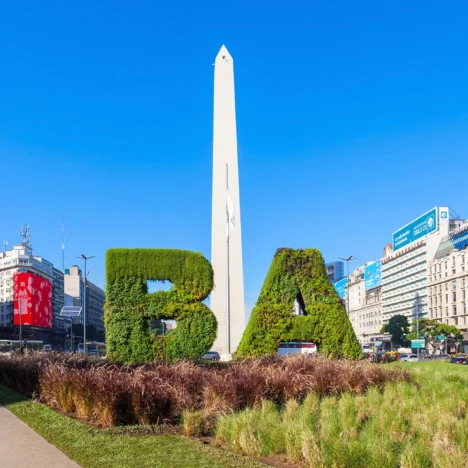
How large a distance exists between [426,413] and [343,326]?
11921mm

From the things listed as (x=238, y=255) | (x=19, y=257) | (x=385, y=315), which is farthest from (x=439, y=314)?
(x=19, y=257)

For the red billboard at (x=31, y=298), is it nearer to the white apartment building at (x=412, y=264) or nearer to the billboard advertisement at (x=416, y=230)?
the white apartment building at (x=412, y=264)

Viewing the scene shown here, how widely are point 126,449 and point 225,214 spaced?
1245 inches

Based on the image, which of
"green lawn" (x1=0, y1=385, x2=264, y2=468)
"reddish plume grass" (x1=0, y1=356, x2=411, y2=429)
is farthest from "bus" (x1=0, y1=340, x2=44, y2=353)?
"green lawn" (x1=0, y1=385, x2=264, y2=468)

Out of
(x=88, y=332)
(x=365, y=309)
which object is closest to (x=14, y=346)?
(x=88, y=332)

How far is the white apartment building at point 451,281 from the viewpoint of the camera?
10581cm

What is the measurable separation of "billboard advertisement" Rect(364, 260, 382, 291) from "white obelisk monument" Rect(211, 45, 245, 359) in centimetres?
13702

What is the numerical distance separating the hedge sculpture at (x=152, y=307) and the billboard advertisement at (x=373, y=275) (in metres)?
155

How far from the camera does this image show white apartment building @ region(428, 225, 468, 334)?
4166 inches

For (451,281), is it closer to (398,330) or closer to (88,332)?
(398,330)

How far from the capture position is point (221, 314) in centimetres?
3969

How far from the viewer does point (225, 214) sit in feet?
131

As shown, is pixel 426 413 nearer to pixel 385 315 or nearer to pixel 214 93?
pixel 214 93

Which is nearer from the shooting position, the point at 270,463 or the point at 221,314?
the point at 270,463
